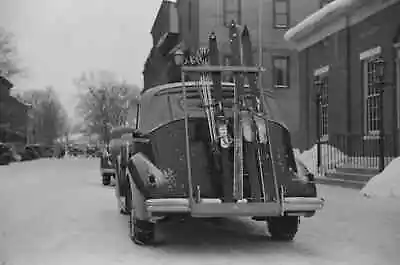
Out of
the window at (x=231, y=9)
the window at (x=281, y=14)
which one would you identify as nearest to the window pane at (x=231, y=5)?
the window at (x=231, y=9)

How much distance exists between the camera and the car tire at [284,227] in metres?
8.42

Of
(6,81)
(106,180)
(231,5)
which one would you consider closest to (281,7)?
(231,5)

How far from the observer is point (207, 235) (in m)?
8.94

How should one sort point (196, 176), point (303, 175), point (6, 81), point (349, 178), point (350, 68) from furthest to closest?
1. point (6, 81)
2. point (350, 68)
3. point (349, 178)
4. point (303, 175)
5. point (196, 176)

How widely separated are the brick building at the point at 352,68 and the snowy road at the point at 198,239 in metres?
6.32

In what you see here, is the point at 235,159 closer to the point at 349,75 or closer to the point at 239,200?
the point at 239,200

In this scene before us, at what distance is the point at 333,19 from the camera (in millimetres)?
21797

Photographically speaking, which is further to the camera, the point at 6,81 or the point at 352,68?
the point at 6,81

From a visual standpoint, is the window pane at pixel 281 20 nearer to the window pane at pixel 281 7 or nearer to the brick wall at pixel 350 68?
the window pane at pixel 281 7

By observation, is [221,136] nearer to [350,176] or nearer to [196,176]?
[196,176]

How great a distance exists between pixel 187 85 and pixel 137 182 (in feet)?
5.21

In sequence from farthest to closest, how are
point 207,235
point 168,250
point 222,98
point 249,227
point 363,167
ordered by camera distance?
point 363,167 < point 249,227 < point 207,235 < point 222,98 < point 168,250

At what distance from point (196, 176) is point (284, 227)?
5.64ft

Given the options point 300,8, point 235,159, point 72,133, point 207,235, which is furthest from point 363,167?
point 72,133
